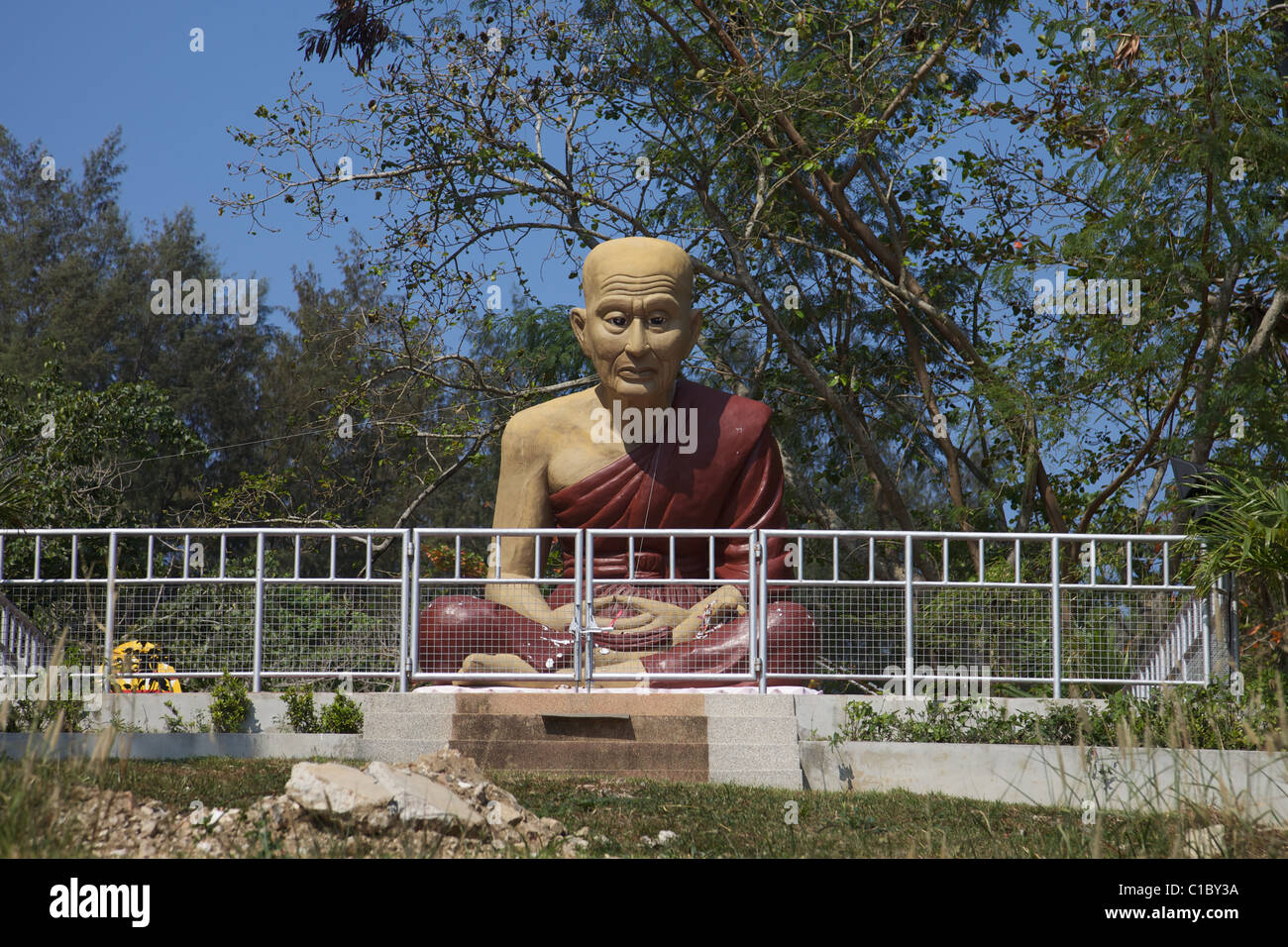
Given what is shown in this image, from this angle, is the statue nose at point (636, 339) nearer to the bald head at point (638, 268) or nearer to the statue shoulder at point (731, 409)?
the bald head at point (638, 268)

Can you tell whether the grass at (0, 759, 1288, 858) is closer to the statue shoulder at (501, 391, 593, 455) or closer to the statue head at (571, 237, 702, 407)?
the statue shoulder at (501, 391, 593, 455)

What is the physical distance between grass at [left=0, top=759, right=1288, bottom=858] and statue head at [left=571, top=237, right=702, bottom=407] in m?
3.50

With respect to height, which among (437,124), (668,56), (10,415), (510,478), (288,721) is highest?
(668,56)

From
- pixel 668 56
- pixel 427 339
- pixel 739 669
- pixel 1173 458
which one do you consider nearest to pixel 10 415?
→ pixel 427 339

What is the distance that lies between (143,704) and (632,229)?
6966 millimetres

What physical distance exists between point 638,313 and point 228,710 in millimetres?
3870

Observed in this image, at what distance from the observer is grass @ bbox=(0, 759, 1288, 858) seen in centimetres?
443

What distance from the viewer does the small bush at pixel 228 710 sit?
815 centimetres

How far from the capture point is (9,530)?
847cm

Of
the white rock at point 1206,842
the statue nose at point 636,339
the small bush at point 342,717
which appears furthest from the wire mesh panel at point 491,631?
the white rock at point 1206,842

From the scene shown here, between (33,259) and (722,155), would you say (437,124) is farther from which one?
(33,259)

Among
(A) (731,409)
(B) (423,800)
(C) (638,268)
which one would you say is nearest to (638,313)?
(C) (638,268)

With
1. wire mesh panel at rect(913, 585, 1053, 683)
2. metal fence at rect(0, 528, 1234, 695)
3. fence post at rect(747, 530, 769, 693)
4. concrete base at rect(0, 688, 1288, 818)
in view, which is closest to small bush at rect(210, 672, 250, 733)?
concrete base at rect(0, 688, 1288, 818)

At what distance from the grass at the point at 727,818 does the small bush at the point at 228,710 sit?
2.70ft
